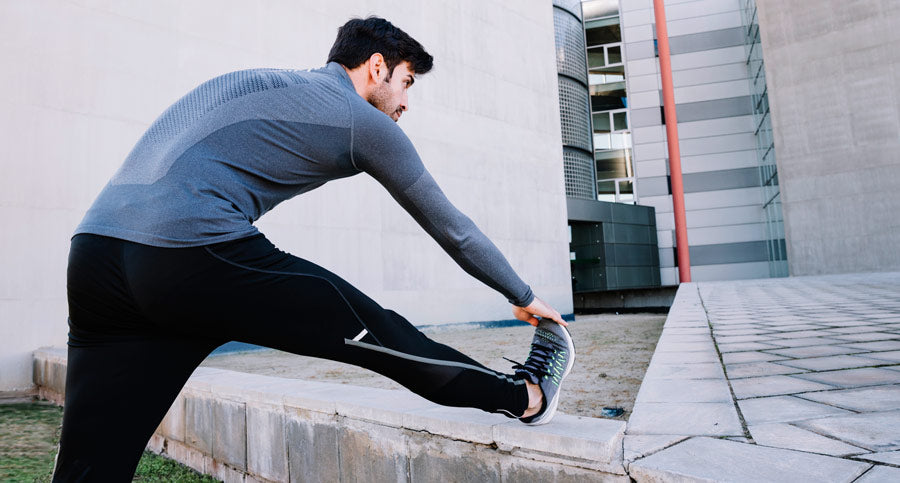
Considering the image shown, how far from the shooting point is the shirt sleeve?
125cm

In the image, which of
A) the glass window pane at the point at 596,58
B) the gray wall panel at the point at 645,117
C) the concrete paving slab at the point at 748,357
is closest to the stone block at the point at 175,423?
the concrete paving slab at the point at 748,357

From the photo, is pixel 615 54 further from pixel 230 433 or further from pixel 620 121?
pixel 230 433

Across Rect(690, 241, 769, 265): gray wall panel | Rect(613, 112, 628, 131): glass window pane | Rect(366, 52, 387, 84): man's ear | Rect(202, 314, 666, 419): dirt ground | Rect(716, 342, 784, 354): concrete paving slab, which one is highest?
Rect(613, 112, 628, 131): glass window pane

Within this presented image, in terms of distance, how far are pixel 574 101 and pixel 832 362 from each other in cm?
1836

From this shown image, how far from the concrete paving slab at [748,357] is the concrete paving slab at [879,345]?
0.55 m

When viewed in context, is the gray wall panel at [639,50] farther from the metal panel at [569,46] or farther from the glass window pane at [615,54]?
the metal panel at [569,46]

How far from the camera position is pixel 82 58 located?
5.63 metres

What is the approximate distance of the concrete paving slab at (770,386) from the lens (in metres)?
2.12

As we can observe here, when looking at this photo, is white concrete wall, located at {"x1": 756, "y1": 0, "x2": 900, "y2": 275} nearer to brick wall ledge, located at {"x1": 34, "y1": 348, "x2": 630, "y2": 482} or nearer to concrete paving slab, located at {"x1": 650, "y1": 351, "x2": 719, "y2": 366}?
concrete paving slab, located at {"x1": 650, "y1": 351, "x2": 719, "y2": 366}

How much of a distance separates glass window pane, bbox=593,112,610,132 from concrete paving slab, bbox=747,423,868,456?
23.0 metres

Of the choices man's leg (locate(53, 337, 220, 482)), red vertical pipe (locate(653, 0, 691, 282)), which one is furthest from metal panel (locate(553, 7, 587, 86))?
man's leg (locate(53, 337, 220, 482))

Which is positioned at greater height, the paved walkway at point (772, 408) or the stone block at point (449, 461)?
the paved walkway at point (772, 408)

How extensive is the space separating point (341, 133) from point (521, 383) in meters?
0.83

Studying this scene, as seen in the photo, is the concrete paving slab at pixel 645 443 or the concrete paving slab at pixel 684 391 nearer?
the concrete paving slab at pixel 645 443
